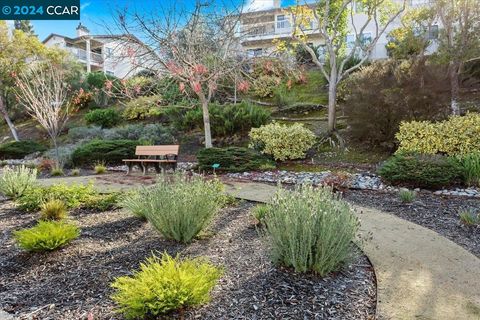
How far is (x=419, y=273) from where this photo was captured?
10.1ft

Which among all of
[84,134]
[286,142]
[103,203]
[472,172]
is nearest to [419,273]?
[472,172]

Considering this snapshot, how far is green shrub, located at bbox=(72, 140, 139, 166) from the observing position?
1089cm

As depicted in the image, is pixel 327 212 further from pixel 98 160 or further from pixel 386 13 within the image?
pixel 386 13

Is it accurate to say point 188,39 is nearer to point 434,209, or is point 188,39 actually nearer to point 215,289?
point 434,209

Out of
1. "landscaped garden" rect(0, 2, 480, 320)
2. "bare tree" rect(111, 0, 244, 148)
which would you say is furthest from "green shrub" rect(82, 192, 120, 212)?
"bare tree" rect(111, 0, 244, 148)

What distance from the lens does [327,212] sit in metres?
2.88

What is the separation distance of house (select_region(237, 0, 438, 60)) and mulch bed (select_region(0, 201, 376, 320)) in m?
7.02

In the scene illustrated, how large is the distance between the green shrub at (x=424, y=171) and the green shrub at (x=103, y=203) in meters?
4.56

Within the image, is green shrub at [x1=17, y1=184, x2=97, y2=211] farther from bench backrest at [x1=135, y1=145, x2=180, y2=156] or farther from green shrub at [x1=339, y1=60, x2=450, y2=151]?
green shrub at [x1=339, y1=60, x2=450, y2=151]

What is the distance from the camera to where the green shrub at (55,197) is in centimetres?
535

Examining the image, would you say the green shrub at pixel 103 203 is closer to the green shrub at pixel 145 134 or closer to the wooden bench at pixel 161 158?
the wooden bench at pixel 161 158

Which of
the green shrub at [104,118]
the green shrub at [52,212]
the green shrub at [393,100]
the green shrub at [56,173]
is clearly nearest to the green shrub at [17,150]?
the green shrub at [104,118]

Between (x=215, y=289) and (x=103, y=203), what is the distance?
317cm

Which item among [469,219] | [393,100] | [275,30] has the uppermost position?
[275,30]
